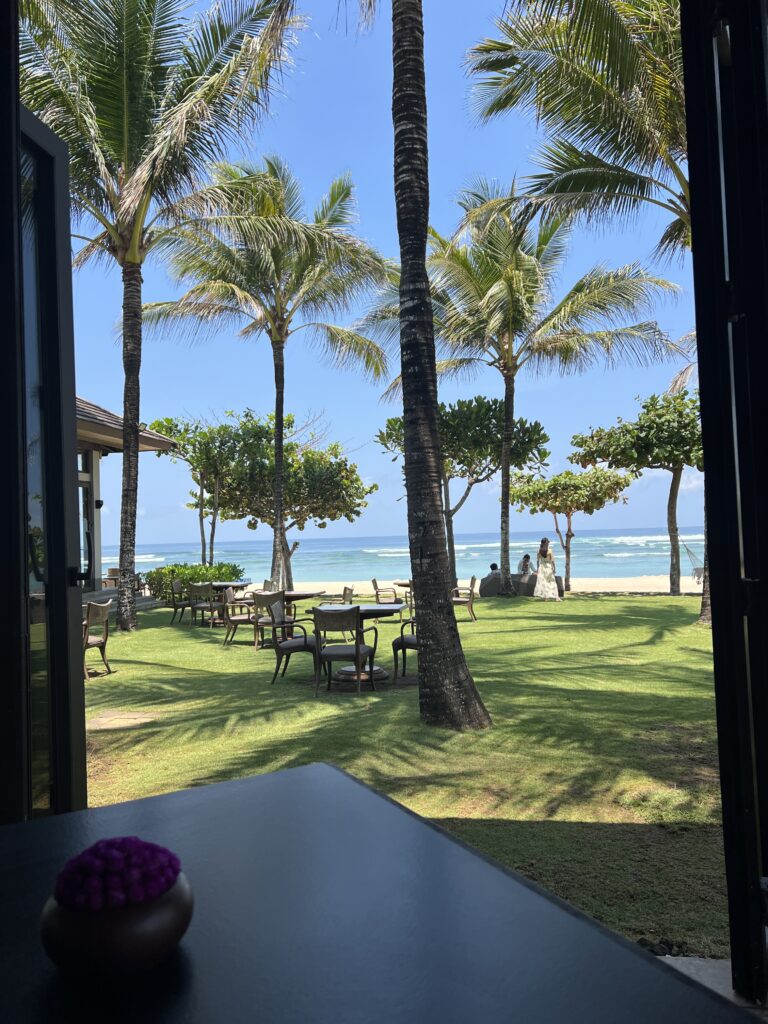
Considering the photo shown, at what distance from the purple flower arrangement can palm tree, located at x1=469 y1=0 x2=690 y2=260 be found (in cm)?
881

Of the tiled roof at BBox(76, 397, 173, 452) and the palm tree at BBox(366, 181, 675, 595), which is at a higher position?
the palm tree at BBox(366, 181, 675, 595)

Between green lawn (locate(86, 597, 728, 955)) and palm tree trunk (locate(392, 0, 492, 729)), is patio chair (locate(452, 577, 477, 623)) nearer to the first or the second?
green lawn (locate(86, 597, 728, 955))

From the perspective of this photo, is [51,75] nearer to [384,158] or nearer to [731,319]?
[384,158]

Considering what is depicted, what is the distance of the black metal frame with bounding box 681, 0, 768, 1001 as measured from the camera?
6.26 ft

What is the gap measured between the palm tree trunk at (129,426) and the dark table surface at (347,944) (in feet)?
36.8

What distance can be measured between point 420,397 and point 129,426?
8070 mm

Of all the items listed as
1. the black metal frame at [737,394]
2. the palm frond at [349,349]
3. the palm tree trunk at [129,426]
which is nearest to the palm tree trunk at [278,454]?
the palm frond at [349,349]

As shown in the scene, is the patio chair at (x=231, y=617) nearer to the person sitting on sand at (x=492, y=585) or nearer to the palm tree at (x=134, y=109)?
the palm tree at (x=134, y=109)

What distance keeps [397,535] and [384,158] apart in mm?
103559

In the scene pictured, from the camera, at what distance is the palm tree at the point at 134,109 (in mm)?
10289

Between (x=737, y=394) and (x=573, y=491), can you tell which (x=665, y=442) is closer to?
(x=573, y=491)

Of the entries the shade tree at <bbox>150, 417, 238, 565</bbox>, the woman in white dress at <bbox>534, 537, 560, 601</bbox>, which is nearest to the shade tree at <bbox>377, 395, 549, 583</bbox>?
the woman in white dress at <bbox>534, 537, 560, 601</bbox>

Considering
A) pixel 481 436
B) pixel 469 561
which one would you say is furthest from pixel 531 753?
pixel 469 561

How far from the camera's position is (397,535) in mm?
109625
